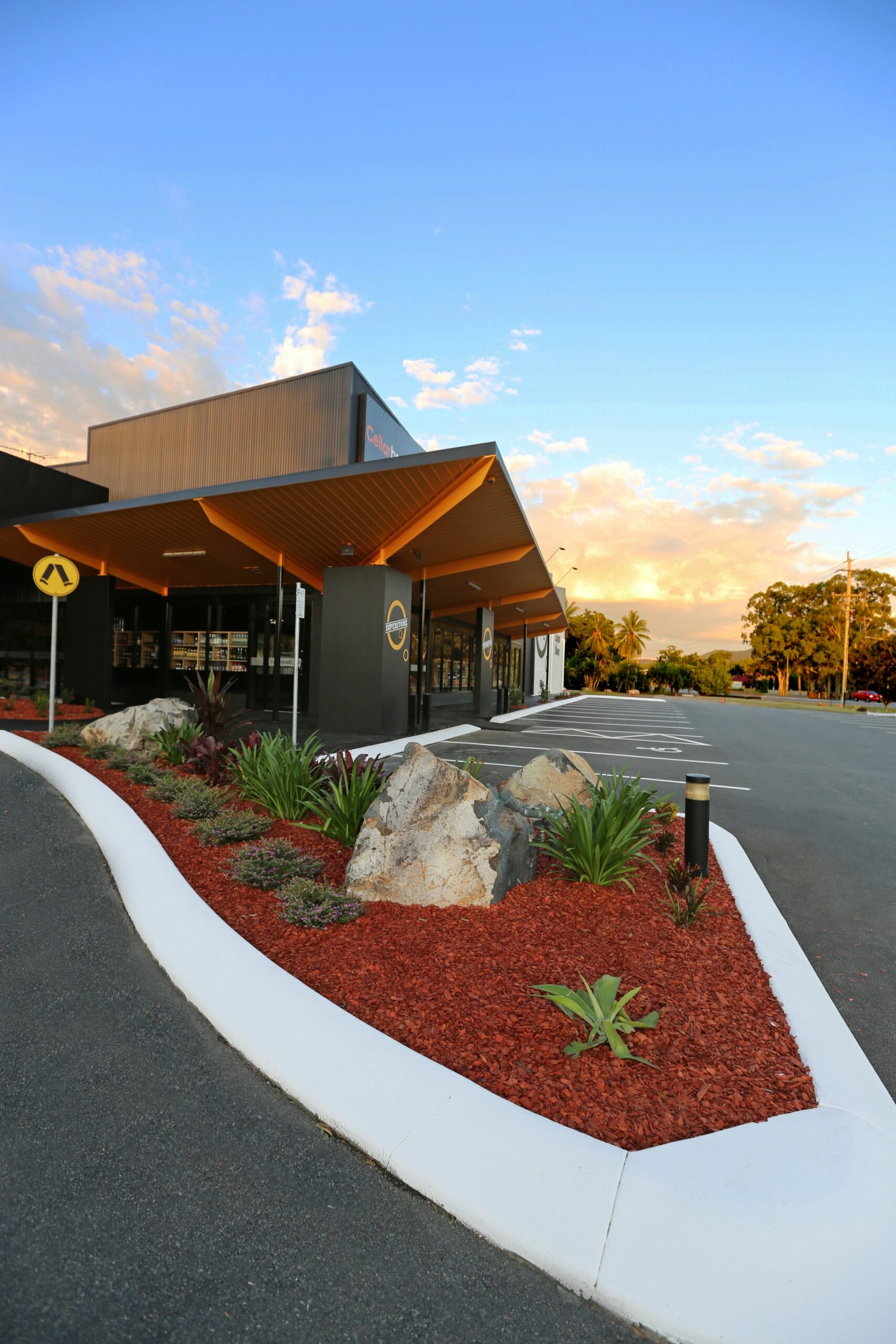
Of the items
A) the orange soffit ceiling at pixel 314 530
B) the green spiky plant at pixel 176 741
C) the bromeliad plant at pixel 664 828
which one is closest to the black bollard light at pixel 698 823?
the bromeliad plant at pixel 664 828

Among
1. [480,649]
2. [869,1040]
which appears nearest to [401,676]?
[480,649]

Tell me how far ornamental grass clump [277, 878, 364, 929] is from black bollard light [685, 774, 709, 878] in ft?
8.24

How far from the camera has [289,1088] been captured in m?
2.62

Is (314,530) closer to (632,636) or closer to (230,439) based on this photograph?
(230,439)

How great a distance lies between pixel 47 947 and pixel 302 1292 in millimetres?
2935

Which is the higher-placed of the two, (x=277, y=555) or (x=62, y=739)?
(x=277, y=555)

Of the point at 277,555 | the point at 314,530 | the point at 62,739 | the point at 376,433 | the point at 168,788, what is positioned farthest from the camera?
the point at 376,433

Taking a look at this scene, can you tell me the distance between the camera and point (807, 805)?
343 inches

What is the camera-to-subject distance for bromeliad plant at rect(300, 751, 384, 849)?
212 inches

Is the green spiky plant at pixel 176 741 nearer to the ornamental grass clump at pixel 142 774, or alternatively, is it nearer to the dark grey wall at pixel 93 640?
the ornamental grass clump at pixel 142 774

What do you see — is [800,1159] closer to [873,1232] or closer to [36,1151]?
[873,1232]

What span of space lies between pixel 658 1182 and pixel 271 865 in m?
3.32

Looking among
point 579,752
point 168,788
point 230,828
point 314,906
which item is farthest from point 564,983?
point 579,752

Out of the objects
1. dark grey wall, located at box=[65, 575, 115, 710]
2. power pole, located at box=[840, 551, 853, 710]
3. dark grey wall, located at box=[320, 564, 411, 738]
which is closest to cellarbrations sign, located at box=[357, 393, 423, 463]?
dark grey wall, located at box=[320, 564, 411, 738]
